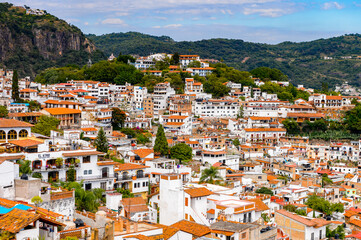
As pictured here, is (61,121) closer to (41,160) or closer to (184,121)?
Answer: (184,121)

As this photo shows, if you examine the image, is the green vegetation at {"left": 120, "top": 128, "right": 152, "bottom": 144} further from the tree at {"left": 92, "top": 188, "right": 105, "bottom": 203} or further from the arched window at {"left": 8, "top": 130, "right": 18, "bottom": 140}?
the tree at {"left": 92, "top": 188, "right": 105, "bottom": 203}

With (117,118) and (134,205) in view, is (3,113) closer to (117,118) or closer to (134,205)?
(117,118)

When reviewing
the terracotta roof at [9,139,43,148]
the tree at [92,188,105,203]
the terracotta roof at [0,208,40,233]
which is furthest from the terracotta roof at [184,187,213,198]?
the terracotta roof at [9,139,43,148]

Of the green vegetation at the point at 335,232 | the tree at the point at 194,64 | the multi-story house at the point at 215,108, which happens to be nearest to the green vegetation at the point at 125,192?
the green vegetation at the point at 335,232

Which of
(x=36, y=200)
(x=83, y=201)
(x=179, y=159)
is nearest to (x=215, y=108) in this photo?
(x=179, y=159)

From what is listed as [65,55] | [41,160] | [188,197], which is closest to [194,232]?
[188,197]

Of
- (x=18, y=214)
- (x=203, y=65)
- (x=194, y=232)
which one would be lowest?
(x=194, y=232)
